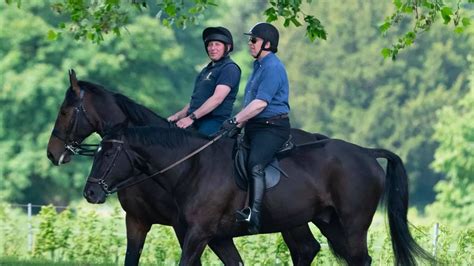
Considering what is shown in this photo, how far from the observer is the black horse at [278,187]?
1294 centimetres

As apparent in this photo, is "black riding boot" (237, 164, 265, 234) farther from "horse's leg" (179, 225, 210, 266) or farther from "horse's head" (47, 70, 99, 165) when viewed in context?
"horse's head" (47, 70, 99, 165)

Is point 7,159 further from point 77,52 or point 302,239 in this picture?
point 302,239

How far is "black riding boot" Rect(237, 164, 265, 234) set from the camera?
43.3 ft

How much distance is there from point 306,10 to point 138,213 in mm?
74668

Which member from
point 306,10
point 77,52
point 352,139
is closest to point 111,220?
point 77,52

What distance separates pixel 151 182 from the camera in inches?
540

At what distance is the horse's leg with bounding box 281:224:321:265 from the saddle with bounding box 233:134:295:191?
164cm

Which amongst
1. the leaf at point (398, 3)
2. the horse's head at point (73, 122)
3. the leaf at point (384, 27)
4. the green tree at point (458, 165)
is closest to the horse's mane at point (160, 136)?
the horse's head at point (73, 122)

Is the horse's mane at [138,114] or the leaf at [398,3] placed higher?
the leaf at [398,3]

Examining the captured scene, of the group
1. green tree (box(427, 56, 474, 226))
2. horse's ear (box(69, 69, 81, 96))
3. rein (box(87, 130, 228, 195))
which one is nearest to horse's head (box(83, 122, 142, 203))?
rein (box(87, 130, 228, 195))

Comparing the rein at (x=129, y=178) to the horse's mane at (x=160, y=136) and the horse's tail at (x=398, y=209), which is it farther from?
the horse's tail at (x=398, y=209)

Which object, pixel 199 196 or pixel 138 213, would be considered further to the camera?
pixel 138 213

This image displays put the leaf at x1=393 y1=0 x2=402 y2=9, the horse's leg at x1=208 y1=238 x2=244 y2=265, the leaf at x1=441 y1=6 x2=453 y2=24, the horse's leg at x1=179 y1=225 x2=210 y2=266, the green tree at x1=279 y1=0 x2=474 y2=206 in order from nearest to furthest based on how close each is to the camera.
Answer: the horse's leg at x1=179 y1=225 x2=210 y2=266, the horse's leg at x1=208 y1=238 x2=244 y2=265, the leaf at x1=441 y1=6 x2=453 y2=24, the leaf at x1=393 y1=0 x2=402 y2=9, the green tree at x1=279 y1=0 x2=474 y2=206

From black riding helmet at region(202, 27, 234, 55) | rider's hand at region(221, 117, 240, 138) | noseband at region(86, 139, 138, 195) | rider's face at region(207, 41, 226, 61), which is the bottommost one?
noseband at region(86, 139, 138, 195)
